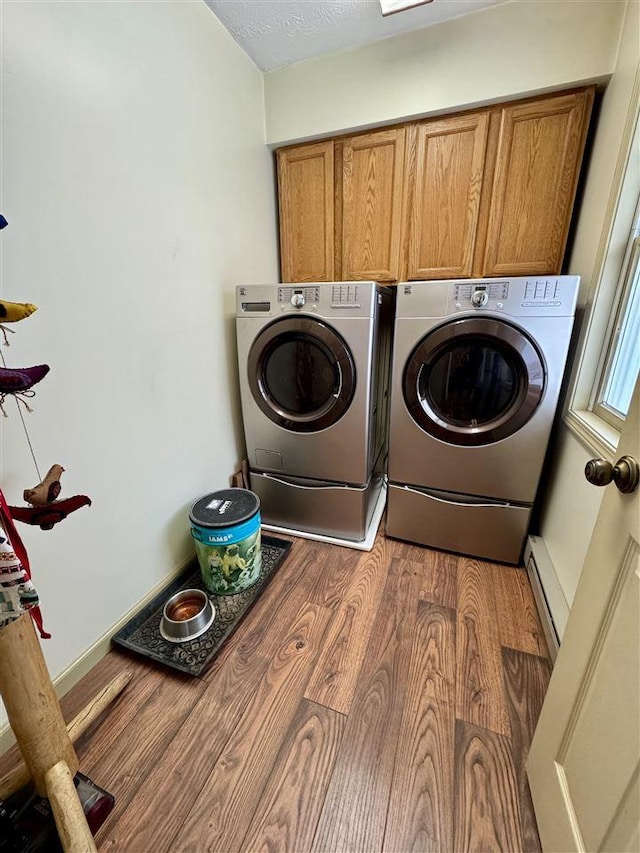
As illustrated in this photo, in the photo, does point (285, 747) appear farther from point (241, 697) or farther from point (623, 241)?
point (623, 241)

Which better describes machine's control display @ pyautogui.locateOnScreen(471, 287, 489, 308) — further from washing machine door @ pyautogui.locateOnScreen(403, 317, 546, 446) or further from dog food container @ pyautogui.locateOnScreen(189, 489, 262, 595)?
dog food container @ pyautogui.locateOnScreen(189, 489, 262, 595)

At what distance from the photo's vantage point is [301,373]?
1707 millimetres

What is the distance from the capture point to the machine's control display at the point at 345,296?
4.75 feet

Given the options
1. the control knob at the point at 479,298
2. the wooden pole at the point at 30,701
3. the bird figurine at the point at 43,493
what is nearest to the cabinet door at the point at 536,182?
the control knob at the point at 479,298

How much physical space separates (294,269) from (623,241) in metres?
1.60

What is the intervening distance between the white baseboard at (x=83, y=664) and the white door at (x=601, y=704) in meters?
1.34

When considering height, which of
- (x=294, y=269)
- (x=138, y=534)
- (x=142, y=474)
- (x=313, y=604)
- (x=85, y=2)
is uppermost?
(x=85, y=2)

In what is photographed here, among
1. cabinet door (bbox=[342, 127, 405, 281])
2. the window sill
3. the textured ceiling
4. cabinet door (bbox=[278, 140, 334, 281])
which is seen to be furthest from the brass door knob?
the textured ceiling

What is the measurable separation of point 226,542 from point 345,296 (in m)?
1.13

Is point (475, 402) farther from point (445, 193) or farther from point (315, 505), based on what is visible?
point (445, 193)

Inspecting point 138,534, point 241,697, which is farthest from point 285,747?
point 138,534

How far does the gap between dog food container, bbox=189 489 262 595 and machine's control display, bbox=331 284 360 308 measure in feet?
3.06

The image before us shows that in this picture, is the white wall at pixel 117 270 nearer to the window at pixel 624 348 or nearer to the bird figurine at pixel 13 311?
the bird figurine at pixel 13 311

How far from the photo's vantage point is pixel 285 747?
961 millimetres
